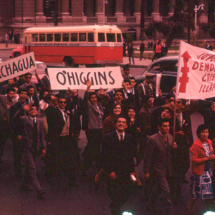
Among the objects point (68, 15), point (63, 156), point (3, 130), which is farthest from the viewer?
point (68, 15)

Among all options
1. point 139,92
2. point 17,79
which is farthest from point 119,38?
point 139,92

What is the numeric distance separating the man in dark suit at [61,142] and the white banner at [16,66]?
8.66 ft

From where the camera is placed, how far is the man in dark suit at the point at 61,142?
27.2 ft

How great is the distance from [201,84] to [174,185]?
69.0 inches

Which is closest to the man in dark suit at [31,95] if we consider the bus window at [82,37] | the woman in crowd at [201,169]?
the woman in crowd at [201,169]

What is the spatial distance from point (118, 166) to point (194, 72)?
A: 2467 mm

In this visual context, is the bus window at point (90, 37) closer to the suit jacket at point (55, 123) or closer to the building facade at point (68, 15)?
Result: the suit jacket at point (55, 123)

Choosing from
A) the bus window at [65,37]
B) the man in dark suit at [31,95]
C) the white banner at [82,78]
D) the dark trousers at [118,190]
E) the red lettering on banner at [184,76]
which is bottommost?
the dark trousers at [118,190]

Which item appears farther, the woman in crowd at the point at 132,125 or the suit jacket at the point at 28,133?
the woman in crowd at the point at 132,125

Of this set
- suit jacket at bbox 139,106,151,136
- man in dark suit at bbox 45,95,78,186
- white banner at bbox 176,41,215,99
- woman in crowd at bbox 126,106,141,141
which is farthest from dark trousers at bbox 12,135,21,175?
white banner at bbox 176,41,215,99

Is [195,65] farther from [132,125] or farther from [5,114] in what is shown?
[5,114]

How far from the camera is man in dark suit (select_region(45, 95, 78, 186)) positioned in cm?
830

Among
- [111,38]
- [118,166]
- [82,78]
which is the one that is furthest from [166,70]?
[111,38]

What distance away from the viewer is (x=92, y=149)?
8.95 meters
